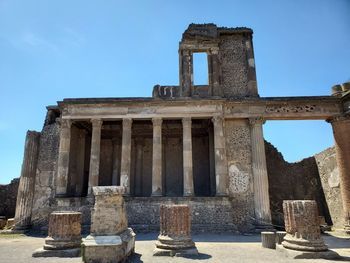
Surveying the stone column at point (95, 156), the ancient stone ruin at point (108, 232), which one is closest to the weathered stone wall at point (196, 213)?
the stone column at point (95, 156)

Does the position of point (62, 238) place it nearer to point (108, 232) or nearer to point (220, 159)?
point (108, 232)

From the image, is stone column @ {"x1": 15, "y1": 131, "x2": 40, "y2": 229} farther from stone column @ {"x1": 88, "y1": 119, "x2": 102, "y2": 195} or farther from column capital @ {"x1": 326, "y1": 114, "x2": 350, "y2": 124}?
column capital @ {"x1": 326, "y1": 114, "x2": 350, "y2": 124}

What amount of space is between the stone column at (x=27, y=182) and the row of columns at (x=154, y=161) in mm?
1779

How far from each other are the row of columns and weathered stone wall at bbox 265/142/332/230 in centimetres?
580

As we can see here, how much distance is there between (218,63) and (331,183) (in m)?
9.03

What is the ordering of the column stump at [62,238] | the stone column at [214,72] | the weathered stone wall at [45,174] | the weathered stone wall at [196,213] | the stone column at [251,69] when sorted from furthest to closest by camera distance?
the stone column at [251,69], the stone column at [214,72], the weathered stone wall at [45,174], the weathered stone wall at [196,213], the column stump at [62,238]

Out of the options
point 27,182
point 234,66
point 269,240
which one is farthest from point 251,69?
point 27,182

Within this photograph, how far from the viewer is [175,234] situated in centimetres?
717

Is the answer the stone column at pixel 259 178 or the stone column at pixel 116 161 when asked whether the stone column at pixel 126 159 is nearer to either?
the stone column at pixel 116 161

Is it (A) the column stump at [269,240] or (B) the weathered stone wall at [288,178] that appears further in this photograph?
(B) the weathered stone wall at [288,178]

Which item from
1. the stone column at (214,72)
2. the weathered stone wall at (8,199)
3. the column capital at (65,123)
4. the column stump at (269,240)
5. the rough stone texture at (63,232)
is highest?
the stone column at (214,72)

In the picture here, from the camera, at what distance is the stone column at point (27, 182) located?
42.6ft

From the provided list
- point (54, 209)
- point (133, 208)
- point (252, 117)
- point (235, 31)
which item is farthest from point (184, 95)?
point (54, 209)

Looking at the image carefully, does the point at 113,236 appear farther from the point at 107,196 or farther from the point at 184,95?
the point at 184,95
